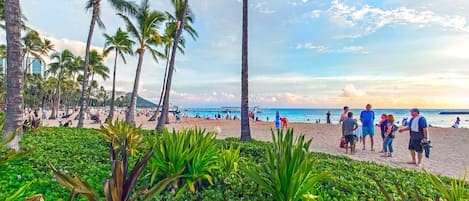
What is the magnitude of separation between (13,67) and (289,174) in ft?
19.5

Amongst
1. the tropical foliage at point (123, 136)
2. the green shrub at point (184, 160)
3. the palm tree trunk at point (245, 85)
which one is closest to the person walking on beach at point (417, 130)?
the palm tree trunk at point (245, 85)

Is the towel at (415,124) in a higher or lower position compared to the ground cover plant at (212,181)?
higher

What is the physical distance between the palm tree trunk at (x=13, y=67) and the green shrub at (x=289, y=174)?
5.37 metres

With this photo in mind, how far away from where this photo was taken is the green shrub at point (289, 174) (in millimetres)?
2811

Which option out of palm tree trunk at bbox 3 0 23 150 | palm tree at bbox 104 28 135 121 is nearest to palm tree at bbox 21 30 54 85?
palm tree at bbox 104 28 135 121

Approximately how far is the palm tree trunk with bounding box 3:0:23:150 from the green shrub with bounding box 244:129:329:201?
5369mm

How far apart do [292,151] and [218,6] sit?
41.2 ft

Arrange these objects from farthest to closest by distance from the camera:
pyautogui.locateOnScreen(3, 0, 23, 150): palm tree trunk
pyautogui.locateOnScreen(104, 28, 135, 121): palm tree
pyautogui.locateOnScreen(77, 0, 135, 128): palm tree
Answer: pyautogui.locateOnScreen(104, 28, 135, 121): palm tree
pyautogui.locateOnScreen(77, 0, 135, 128): palm tree
pyautogui.locateOnScreen(3, 0, 23, 150): palm tree trunk

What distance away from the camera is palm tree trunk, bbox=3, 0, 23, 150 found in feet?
18.1

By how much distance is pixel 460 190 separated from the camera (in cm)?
258

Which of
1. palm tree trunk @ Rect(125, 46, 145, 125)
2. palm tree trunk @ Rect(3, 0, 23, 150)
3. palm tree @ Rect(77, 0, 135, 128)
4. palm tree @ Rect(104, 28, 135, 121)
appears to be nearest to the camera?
palm tree trunk @ Rect(3, 0, 23, 150)

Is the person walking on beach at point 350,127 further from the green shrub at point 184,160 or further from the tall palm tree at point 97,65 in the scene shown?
the tall palm tree at point 97,65

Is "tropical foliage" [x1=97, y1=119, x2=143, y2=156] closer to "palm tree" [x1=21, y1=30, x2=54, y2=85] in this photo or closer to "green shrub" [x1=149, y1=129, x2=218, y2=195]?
"green shrub" [x1=149, y1=129, x2=218, y2=195]

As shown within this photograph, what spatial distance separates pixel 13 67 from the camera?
5.54 m
